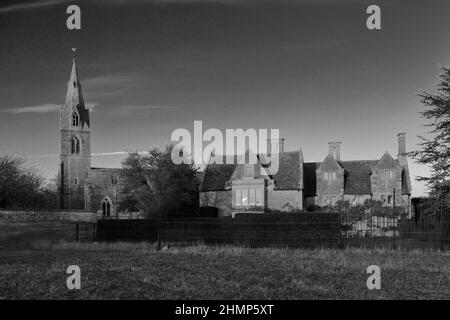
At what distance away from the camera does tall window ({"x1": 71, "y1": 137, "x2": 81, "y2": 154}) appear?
91.8m

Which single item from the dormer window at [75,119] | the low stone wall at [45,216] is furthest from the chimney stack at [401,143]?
the dormer window at [75,119]

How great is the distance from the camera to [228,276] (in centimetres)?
1329

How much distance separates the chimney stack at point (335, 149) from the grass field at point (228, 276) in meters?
32.3

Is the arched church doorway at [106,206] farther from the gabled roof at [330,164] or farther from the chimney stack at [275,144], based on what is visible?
the gabled roof at [330,164]

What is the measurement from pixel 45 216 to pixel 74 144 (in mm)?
45133

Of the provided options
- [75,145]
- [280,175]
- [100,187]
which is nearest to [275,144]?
[280,175]

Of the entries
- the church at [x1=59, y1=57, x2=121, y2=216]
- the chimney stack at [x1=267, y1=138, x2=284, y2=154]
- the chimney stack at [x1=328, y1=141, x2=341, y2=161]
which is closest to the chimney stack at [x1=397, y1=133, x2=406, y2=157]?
the chimney stack at [x1=328, y1=141, x2=341, y2=161]

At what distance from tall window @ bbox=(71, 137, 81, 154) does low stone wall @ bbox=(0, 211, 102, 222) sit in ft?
133

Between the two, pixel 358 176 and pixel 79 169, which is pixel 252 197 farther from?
pixel 79 169

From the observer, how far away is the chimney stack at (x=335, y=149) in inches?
2030

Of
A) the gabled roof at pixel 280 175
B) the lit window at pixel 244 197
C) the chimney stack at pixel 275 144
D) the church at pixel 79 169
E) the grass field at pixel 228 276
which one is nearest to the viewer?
the grass field at pixel 228 276

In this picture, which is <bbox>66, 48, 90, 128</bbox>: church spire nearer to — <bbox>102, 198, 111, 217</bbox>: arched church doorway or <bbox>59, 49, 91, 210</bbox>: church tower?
<bbox>59, 49, 91, 210</bbox>: church tower
